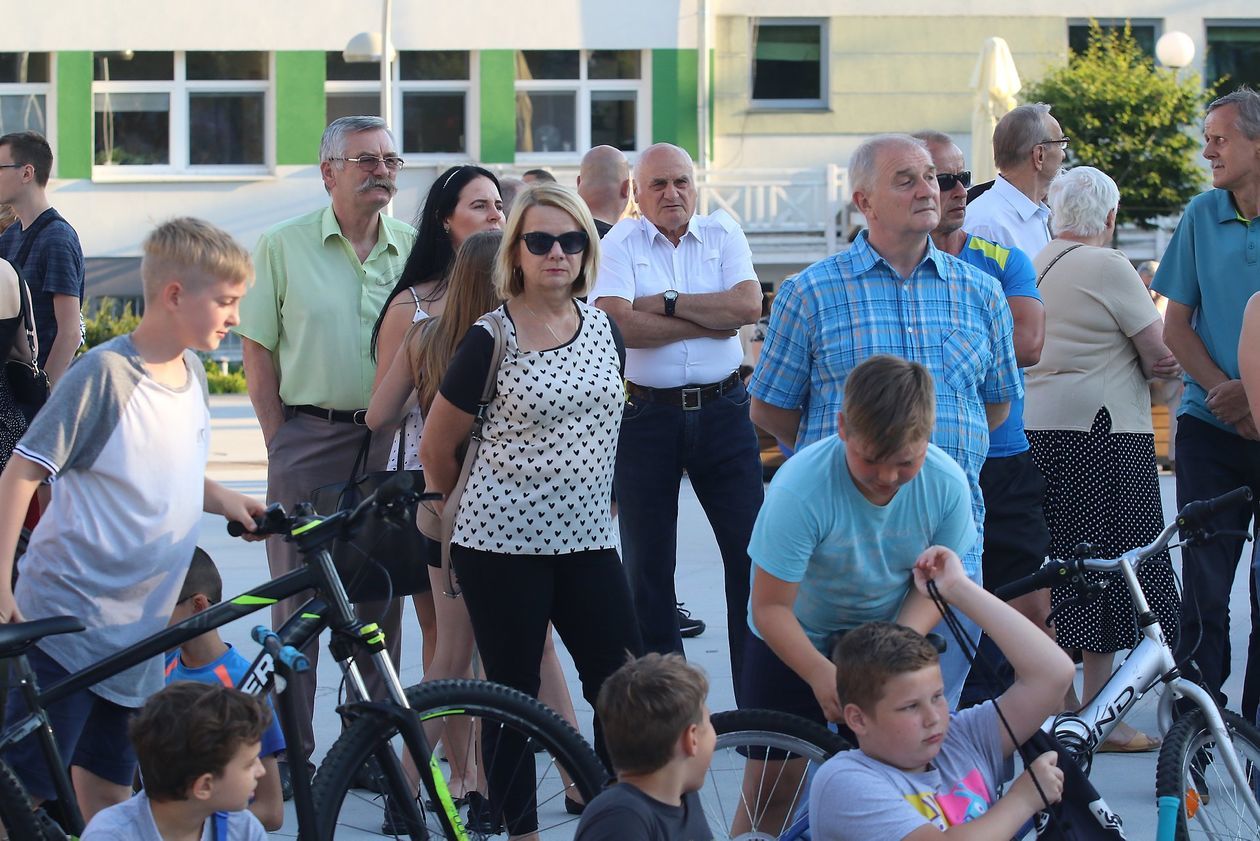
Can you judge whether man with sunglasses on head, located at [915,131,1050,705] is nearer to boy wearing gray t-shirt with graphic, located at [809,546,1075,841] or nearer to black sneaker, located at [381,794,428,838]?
boy wearing gray t-shirt with graphic, located at [809,546,1075,841]

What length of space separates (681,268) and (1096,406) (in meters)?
1.51

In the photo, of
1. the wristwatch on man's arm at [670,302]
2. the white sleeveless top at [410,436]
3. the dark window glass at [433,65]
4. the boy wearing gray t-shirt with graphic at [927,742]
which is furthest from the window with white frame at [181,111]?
the boy wearing gray t-shirt with graphic at [927,742]

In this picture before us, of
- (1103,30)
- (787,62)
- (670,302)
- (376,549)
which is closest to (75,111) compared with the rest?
(787,62)

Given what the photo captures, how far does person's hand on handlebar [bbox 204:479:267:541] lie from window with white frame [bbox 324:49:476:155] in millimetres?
21851

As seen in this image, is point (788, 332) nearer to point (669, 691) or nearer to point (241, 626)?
point (669, 691)

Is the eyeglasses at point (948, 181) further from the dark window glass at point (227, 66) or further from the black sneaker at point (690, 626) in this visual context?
the dark window glass at point (227, 66)

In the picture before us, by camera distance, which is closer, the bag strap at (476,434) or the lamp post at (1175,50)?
the bag strap at (476,434)

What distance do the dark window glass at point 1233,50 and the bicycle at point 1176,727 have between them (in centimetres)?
2330

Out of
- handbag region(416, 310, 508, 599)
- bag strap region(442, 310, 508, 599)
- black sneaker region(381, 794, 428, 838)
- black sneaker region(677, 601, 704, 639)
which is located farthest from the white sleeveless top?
black sneaker region(677, 601, 704, 639)

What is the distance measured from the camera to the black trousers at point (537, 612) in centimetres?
409

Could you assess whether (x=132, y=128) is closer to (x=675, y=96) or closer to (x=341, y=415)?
(x=675, y=96)

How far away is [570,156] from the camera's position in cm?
2538

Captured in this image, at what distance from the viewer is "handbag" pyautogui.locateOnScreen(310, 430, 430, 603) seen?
4.45m

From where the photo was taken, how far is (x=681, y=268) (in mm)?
5906
